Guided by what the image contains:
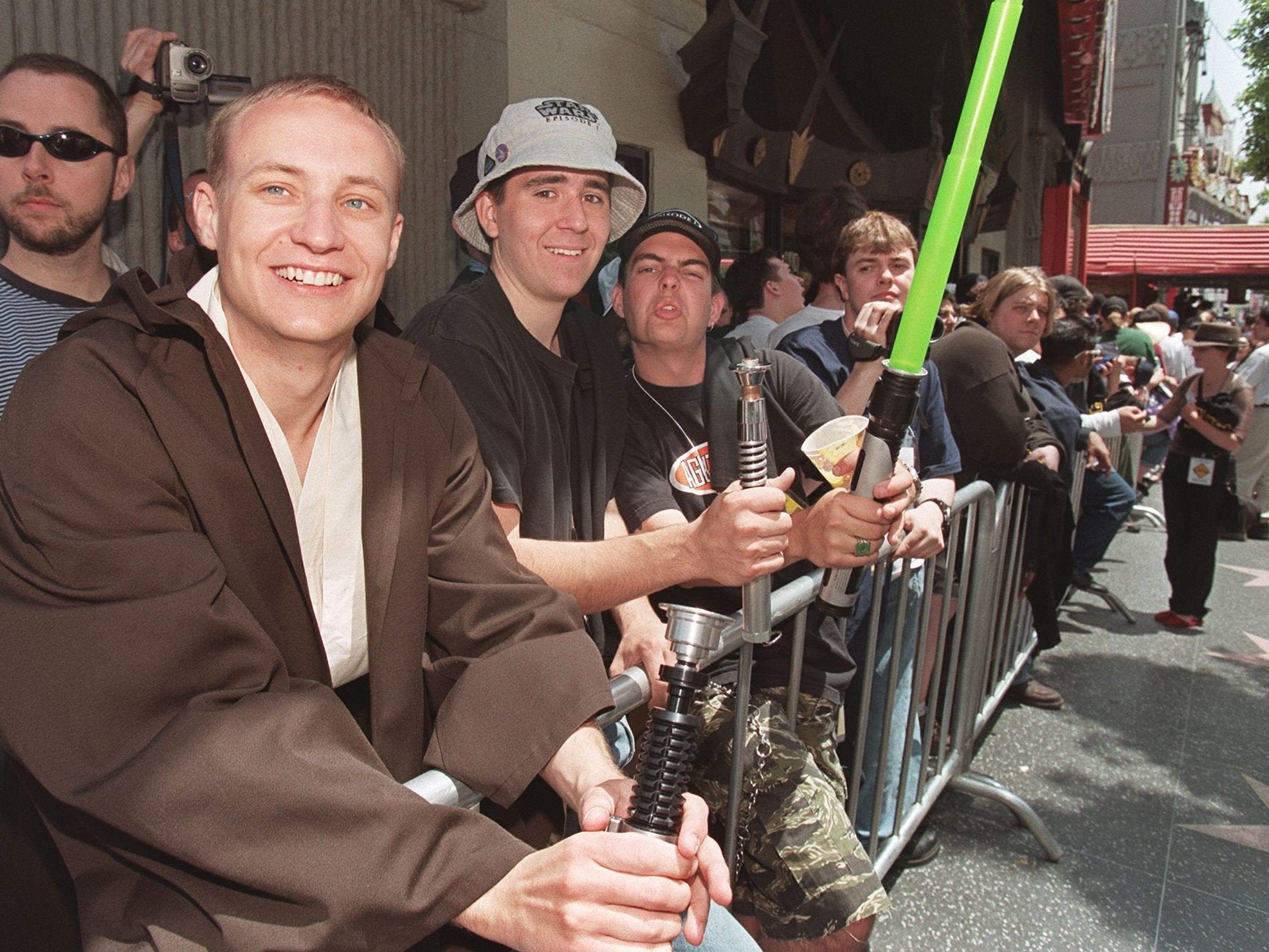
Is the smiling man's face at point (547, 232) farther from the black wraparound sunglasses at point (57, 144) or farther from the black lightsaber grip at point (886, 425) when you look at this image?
the black wraparound sunglasses at point (57, 144)

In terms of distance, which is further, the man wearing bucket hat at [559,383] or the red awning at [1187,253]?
the red awning at [1187,253]

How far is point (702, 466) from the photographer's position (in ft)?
8.07

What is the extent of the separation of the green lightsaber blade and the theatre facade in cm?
320

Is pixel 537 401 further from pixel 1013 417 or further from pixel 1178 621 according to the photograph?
pixel 1178 621

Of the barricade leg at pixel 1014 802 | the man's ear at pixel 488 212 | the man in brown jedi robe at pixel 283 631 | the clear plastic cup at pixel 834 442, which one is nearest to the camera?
the man in brown jedi robe at pixel 283 631

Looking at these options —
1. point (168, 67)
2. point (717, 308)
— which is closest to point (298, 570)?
point (717, 308)

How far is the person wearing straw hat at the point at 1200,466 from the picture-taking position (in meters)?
6.20

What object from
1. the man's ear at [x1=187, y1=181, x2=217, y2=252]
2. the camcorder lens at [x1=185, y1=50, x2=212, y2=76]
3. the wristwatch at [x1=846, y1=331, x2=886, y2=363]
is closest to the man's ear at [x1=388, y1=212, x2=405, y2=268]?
the man's ear at [x1=187, y1=181, x2=217, y2=252]

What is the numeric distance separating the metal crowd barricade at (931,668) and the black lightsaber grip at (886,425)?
1.92 feet

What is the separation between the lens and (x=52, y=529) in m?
1.04

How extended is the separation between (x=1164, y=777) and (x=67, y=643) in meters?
4.58

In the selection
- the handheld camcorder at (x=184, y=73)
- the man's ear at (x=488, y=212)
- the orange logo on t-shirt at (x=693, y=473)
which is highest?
the handheld camcorder at (x=184, y=73)

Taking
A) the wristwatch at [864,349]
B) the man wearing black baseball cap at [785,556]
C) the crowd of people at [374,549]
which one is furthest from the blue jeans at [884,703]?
the wristwatch at [864,349]

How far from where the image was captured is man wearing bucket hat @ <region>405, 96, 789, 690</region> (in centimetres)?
187
